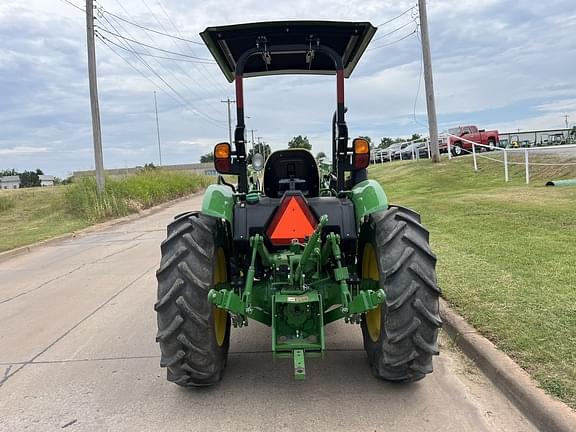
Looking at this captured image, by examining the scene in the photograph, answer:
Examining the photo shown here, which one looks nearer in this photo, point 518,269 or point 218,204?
point 218,204

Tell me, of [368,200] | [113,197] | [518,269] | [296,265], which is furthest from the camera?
[113,197]

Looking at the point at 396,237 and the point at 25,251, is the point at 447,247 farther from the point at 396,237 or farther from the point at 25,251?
the point at 25,251

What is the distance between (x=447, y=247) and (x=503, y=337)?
3.82 meters

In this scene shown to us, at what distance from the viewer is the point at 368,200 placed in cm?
402

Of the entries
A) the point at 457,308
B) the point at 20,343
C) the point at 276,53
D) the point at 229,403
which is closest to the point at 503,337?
the point at 457,308

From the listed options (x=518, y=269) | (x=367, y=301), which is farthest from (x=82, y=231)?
(x=367, y=301)

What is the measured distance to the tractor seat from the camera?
482 centimetres

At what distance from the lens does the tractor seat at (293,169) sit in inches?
190

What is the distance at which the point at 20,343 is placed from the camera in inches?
221

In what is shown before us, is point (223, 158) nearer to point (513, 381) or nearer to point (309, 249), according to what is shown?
point (309, 249)

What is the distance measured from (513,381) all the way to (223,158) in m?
2.67

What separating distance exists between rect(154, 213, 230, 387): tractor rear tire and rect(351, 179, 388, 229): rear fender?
1.12m

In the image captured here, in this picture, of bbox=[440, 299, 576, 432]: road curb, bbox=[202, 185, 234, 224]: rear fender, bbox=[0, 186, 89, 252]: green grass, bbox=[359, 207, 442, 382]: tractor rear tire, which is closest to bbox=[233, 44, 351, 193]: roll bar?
bbox=[202, 185, 234, 224]: rear fender

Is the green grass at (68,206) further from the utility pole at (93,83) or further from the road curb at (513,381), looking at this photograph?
the road curb at (513,381)
